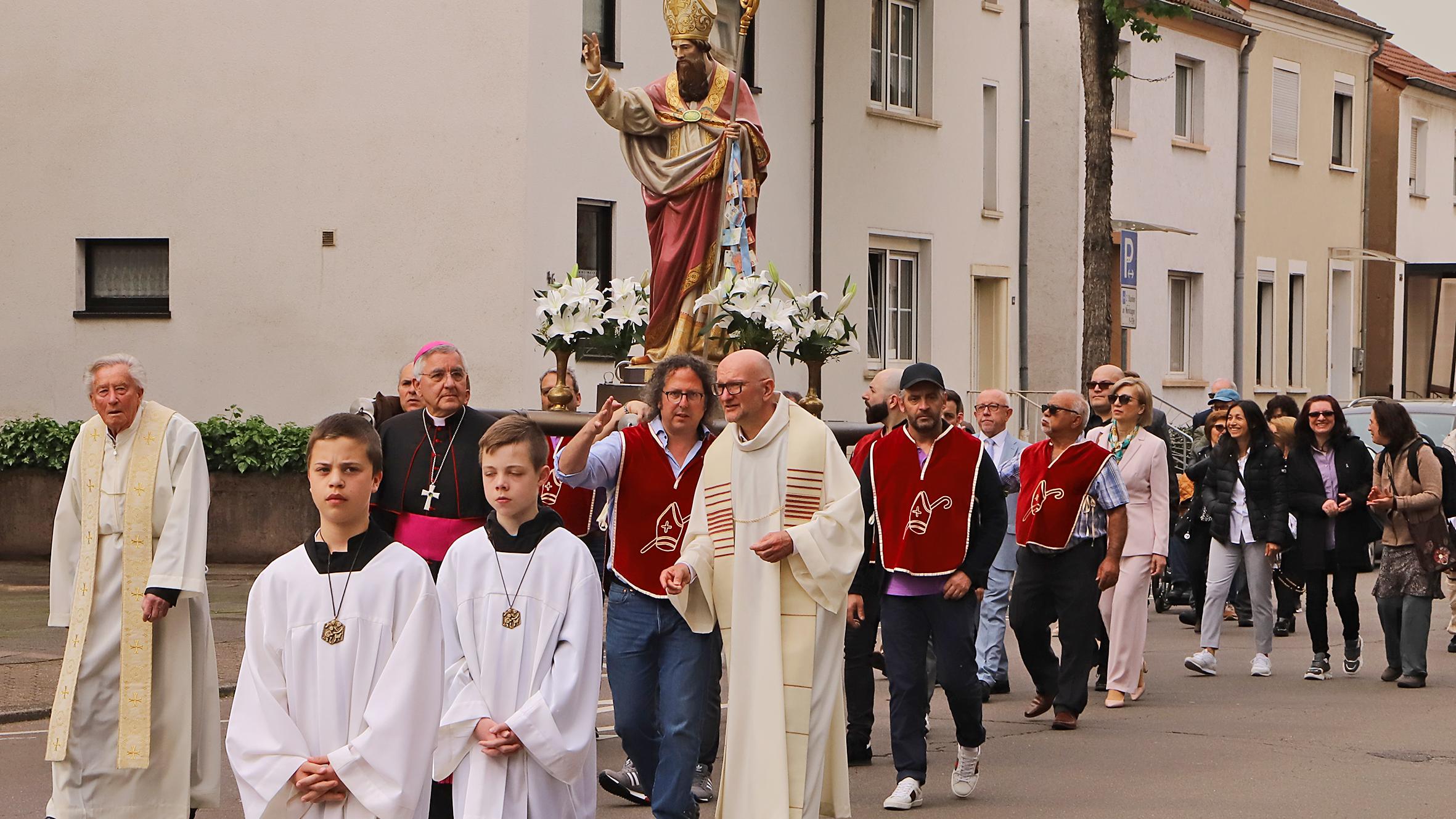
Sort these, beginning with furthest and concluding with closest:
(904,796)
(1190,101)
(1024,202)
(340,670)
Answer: (1190,101) → (1024,202) → (904,796) → (340,670)

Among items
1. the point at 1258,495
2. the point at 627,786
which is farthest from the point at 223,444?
the point at 627,786

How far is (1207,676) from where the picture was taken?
13891 mm

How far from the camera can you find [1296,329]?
37156mm

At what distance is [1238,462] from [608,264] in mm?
9399

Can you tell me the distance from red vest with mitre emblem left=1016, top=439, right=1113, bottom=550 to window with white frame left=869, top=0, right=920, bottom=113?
1525 cm

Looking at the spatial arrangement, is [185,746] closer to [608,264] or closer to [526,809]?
[526,809]

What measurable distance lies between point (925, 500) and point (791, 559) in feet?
4.84

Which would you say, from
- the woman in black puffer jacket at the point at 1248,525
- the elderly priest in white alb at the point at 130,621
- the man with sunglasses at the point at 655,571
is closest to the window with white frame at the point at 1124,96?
the woman in black puffer jacket at the point at 1248,525

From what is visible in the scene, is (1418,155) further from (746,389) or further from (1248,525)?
(746,389)

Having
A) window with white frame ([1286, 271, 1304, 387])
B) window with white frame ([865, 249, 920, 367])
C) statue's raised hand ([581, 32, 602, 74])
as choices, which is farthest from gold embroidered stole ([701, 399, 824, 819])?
window with white frame ([1286, 271, 1304, 387])

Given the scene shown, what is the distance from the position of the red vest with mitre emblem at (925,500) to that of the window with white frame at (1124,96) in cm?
2334

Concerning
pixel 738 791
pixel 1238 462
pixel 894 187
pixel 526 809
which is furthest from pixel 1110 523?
pixel 894 187

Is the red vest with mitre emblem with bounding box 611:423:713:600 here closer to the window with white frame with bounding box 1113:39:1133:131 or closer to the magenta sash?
the magenta sash

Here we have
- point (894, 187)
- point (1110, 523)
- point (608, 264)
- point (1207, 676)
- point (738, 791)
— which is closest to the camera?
point (738, 791)
